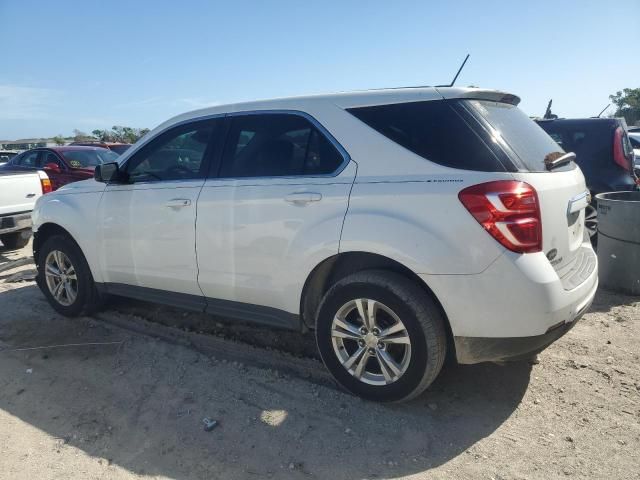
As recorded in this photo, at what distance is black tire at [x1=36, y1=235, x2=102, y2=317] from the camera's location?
4.50 metres

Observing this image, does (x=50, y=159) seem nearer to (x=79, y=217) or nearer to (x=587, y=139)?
(x=79, y=217)

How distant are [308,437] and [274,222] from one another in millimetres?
1337

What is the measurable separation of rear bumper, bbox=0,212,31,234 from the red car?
333 centimetres

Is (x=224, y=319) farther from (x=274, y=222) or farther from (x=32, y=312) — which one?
(x=32, y=312)

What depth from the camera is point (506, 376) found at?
11.0ft

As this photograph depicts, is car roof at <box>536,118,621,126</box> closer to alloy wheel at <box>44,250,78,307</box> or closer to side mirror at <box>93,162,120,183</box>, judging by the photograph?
side mirror at <box>93,162,120,183</box>

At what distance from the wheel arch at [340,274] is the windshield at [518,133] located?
89cm

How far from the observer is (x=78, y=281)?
454cm

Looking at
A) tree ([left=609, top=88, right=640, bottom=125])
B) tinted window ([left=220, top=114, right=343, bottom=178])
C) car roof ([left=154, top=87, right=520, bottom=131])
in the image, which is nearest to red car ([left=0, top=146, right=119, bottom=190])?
tinted window ([left=220, top=114, right=343, bottom=178])

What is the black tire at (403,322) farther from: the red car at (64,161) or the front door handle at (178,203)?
the red car at (64,161)

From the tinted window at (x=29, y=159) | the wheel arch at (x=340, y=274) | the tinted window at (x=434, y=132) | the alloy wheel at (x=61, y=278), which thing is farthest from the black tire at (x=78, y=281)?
the tinted window at (x=29, y=159)

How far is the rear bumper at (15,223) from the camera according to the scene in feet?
22.4

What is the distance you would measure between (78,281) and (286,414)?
2.63 metres

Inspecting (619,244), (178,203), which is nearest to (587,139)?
(619,244)
